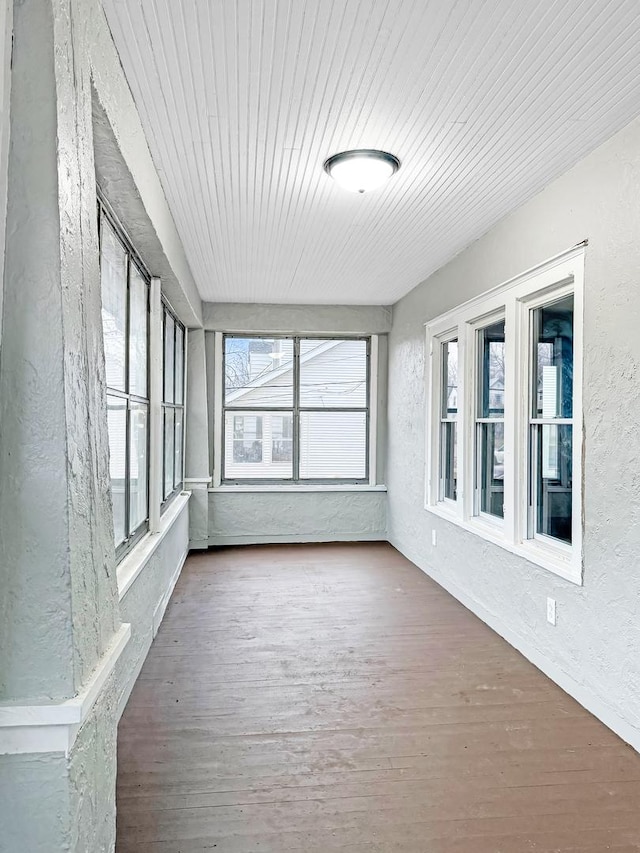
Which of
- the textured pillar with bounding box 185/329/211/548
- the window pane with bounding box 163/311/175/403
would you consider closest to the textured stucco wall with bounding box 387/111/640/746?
the window pane with bounding box 163/311/175/403

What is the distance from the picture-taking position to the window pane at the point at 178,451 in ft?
18.2

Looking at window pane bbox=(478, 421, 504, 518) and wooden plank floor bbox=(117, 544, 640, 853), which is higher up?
window pane bbox=(478, 421, 504, 518)

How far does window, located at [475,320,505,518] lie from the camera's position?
4098 millimetres

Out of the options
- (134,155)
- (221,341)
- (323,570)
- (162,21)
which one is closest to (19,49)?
(162,21)

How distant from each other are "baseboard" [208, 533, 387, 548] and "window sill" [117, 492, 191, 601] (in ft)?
5.72

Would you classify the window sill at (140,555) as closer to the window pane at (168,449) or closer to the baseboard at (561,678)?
the window pane at (168,449)

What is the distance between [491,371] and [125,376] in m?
2.54

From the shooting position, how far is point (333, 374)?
6.83 metres

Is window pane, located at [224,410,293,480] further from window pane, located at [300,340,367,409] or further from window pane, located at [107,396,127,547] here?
window pane, located at [107,396,127,547]

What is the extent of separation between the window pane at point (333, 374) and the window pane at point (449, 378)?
5.67 feet

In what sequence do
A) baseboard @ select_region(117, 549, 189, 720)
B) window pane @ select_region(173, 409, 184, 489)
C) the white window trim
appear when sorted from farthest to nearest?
window pane @ select_region(173, 409, 184, 489)
the white window trim
baseboard @ select_region(117, 549, 189, 720)

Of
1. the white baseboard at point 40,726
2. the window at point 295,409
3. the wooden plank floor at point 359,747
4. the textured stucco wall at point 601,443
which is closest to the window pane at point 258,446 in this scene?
the window at point 295,409

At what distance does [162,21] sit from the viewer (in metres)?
1.88

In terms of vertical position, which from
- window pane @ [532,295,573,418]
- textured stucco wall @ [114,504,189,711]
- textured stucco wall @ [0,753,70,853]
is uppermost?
window pane @ [532,295,573,418]
